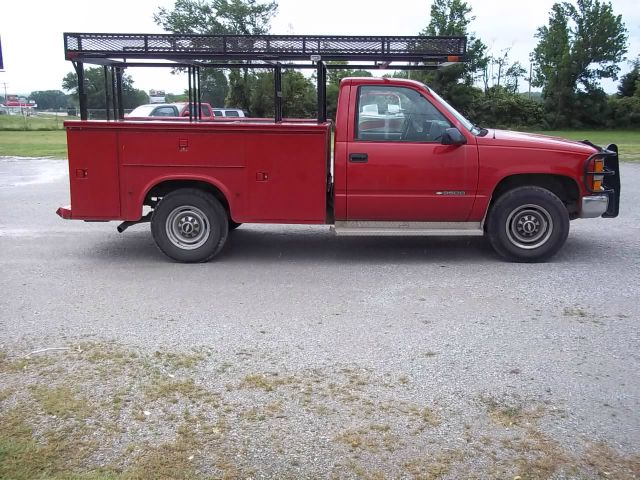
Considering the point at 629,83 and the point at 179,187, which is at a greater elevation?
the point at 629,83

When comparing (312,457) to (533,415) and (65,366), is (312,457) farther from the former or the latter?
(65,366)

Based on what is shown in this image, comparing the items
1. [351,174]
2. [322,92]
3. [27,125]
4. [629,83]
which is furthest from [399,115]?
A: [629,83]

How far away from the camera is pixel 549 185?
7.80 meters

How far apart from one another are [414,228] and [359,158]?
1.07 meters

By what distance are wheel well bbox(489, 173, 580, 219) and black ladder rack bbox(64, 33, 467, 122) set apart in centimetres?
161

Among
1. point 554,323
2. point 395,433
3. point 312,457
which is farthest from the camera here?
point 554,323

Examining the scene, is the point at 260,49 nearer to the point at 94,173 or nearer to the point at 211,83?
the point at 211,83

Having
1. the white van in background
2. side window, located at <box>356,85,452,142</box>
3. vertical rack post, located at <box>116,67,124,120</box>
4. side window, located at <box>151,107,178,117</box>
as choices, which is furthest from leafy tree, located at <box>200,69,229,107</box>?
side window, located at <box>151,107,178,117</box>

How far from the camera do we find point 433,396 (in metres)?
4.18

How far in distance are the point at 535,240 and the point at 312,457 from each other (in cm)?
500

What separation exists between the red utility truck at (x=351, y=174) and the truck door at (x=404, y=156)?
0.01m

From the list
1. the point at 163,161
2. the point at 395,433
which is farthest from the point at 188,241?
the point at 395,433

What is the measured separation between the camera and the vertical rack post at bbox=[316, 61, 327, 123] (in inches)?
306

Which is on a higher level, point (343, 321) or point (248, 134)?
point (248, 134)
